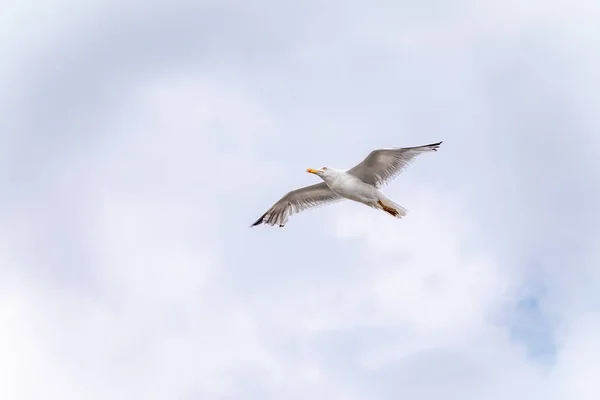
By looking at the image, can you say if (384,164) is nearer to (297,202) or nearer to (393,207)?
(393,207)

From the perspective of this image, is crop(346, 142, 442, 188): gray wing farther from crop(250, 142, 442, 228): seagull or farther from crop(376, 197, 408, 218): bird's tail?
crop(376, 197, 408, 218): bird's tail

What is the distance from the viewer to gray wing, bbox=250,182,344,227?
45031 millimetres

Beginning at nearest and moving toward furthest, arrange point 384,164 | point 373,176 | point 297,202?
point 384,164, point 373,176, point 297,202

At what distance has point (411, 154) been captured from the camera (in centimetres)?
4041

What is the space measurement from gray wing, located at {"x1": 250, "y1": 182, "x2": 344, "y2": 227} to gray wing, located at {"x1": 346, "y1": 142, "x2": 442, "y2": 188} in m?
3.01

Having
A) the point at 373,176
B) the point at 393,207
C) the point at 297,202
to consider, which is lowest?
the point at 393,207

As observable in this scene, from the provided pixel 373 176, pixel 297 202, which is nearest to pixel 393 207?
pixel 373 176

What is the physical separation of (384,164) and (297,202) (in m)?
6.11

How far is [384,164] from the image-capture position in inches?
1626

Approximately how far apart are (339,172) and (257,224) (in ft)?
20.0

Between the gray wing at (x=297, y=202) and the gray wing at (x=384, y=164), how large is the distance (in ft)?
9.86

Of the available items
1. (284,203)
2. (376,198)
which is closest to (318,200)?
(284,203)

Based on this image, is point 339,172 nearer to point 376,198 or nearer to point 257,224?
point 376,198

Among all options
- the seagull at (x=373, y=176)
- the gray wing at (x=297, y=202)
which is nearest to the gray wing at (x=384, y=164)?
the seagull at (x=373, y=176)
